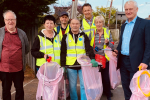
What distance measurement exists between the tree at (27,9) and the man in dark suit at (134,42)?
10.5 ft

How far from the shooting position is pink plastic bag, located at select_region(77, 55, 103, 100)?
3.18m

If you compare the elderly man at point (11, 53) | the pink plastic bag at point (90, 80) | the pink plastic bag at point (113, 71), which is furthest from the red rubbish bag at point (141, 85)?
the elderly man at point (11, 53)

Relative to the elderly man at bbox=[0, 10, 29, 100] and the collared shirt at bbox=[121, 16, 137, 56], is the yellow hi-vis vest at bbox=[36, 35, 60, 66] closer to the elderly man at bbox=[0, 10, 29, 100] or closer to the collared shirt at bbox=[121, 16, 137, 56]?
the elderly man at bbox=[0, 10, 29, 100]

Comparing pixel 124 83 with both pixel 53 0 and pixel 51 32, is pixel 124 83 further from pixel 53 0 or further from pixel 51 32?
pixel 53 0

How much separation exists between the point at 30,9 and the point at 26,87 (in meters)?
2.40

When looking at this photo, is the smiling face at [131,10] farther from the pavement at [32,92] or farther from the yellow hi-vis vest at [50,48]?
the pavement at [32,92]

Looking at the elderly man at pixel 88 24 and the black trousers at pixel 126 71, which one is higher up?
the elderly man at pixel 88 24

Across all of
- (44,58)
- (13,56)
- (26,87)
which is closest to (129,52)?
(44,58)

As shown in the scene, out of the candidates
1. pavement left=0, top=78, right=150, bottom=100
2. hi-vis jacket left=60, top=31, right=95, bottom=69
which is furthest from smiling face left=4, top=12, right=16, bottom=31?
pavement left=0, top=78, right=150, bottom=100

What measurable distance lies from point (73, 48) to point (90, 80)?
2.34 ft

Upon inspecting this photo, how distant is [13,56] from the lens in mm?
3076

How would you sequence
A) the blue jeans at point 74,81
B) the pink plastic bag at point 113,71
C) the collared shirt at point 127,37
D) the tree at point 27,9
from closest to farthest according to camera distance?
the collared shirt at point 127,37, the blue jeans at point 74,81, the pink plastic bag at point 113,71, the tree at point 27,9

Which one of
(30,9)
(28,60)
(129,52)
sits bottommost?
(28,60)

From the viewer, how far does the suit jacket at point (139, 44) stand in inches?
103
